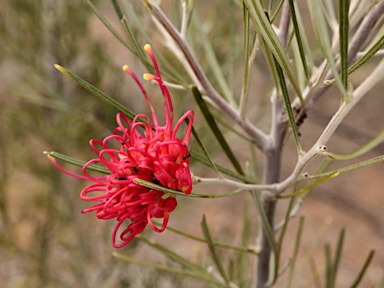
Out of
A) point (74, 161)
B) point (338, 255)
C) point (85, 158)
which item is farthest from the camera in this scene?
point (85, 158)

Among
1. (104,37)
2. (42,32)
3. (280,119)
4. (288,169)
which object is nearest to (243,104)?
(280,119)

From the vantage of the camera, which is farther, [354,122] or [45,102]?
[354,122]

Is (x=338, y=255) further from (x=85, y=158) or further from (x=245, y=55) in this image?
(x=85, y=158)

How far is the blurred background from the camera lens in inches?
41.2

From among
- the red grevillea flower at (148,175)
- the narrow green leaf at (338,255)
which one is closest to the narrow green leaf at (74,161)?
the red grevillea flower at (148,175)

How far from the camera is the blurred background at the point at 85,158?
3.43 feet

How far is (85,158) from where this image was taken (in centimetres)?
124

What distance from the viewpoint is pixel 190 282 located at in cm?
103

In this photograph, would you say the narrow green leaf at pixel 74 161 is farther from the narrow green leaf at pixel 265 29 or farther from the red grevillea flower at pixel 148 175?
the narrow green leaf at pixel 265 29

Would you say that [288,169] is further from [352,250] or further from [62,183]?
[62,183]

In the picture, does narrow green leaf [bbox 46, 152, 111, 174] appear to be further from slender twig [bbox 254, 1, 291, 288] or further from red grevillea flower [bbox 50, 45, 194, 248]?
slender twig [bbox 254, 1, 291, 288]

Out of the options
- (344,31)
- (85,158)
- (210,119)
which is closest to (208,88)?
(210,119)

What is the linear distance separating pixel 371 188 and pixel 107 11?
4.23ft

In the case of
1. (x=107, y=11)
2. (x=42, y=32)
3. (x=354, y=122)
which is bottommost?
(x=42, y=32)
